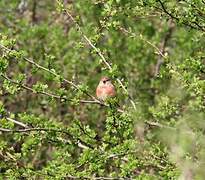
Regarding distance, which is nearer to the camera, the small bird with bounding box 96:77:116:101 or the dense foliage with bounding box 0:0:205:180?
the dense foliage with bounding box 0:0:205:180

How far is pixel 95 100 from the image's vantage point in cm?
516

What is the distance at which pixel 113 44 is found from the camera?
8836mm

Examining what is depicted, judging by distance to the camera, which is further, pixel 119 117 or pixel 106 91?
pixel 106 91

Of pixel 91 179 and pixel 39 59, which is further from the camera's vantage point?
pixel 39 59

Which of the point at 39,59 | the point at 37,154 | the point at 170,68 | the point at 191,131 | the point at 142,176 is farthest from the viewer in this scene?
the point at 39,59

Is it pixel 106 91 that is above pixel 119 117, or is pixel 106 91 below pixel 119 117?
above

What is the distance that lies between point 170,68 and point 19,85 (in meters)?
1.19

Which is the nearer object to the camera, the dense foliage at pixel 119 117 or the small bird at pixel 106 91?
the dense foliage at pixel 119 117

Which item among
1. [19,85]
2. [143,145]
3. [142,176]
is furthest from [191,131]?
[19,85]

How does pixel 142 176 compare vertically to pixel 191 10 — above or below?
below

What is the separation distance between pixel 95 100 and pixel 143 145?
521 millimetres

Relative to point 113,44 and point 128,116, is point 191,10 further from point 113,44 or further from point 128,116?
point 113,44

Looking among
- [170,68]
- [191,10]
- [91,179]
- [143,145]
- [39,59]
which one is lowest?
[91,179]

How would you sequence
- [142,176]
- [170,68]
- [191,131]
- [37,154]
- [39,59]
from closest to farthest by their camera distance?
[191,131]
[142,176]
[170,68]
[37,154]
[39,59]
